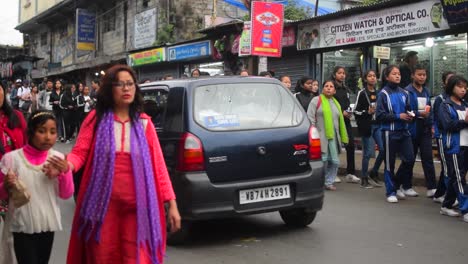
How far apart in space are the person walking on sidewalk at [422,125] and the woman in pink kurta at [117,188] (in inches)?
204

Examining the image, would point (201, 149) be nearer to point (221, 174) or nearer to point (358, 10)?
point (221, 174)

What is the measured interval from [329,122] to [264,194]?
3.40 meters

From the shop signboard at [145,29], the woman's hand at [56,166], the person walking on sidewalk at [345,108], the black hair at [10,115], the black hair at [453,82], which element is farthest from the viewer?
the shop signboard at [145,29]

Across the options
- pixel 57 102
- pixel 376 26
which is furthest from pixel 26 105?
pixel 376 26

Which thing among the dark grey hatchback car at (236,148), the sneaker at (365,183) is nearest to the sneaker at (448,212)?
the dark grey hatchback car at (236,148)

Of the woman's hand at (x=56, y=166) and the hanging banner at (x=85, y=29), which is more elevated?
the hanging banner at (x=85, y=29)

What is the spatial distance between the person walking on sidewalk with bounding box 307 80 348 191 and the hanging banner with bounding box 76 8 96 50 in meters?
22.6

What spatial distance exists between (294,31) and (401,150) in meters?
7.42

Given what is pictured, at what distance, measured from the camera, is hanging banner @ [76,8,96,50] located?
1135 inches

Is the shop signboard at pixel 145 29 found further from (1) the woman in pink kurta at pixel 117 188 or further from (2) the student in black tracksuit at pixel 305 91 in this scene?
(1) the woman in pink kurta at pixel 117 188

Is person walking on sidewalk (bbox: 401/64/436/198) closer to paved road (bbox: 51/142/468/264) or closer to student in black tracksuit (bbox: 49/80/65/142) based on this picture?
paved road (bbox: 51/142/468/264)

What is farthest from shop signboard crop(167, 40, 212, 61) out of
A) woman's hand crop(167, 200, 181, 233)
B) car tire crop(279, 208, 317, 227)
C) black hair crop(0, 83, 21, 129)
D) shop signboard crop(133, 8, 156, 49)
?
woman's hand crop(167, 200, 181, 233)

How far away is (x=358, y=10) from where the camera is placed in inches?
473

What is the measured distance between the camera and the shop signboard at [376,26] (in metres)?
10.6
